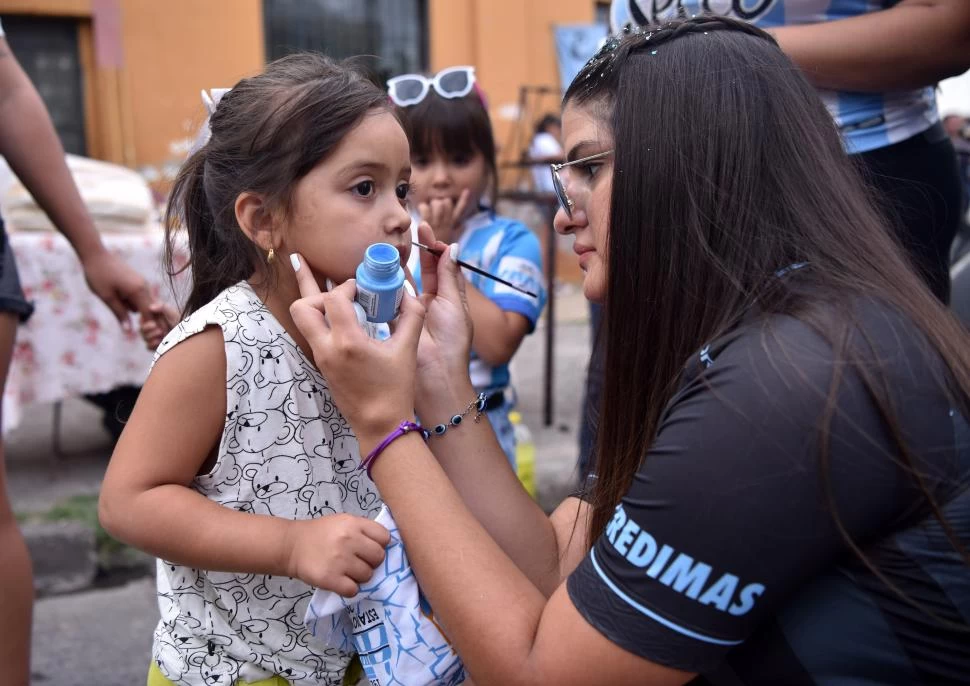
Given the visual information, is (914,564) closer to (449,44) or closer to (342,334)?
(342,334)

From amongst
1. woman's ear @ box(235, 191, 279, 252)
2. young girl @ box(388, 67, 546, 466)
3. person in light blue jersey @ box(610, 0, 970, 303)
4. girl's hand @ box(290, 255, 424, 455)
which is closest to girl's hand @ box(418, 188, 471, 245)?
young girl @ box(388, 67, 546, 466)

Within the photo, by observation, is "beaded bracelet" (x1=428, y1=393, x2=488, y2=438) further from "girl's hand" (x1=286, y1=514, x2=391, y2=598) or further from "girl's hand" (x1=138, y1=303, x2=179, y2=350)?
"girl's hand" (x1=138, y1=303, x2=179, y2=350)

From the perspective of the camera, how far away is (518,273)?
2.44m

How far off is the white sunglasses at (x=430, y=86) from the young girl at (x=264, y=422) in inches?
39.3

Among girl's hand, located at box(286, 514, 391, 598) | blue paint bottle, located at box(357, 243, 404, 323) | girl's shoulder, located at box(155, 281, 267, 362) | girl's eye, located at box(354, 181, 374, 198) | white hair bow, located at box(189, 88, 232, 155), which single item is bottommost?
girl's hand, located at box(286, 514, 391, 598)

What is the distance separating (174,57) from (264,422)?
6600mm

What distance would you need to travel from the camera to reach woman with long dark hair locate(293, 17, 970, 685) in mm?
962

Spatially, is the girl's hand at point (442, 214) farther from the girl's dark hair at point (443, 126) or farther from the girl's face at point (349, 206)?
the girl's face at point (349, 206)

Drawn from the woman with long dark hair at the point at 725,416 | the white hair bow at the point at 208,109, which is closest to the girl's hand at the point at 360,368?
the woman with long dark hair at the point at 725,416

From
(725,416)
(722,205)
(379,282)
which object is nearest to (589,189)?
(722,205)

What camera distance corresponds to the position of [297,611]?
4.62ft

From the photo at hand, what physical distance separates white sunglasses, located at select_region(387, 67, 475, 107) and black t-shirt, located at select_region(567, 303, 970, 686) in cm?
168

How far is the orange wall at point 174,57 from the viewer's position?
7.06 m

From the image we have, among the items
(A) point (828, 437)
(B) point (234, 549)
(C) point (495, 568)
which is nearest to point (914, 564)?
(A) point (828, 437)
